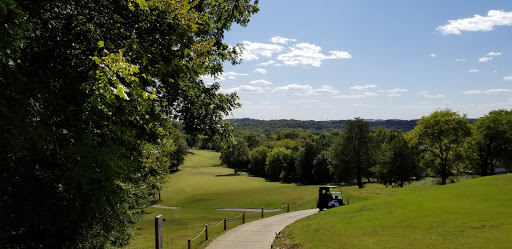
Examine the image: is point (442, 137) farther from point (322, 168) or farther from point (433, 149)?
point (322, 168)

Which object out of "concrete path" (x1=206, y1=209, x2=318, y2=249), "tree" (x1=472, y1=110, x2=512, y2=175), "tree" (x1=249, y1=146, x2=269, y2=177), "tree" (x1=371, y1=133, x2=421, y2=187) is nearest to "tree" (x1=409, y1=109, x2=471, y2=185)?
"tree" (x1=371, y1=133, x2=421, y2=187)

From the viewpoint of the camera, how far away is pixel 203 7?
393 inches

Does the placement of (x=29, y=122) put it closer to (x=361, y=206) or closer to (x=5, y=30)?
(x=5, y=30)

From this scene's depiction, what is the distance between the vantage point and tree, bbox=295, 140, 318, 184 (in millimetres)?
88188

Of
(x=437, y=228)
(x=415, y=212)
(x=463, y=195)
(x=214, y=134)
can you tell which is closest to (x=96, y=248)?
(x=214, y=134)

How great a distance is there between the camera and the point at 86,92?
4957mm

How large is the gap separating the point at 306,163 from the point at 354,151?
25.8 metres

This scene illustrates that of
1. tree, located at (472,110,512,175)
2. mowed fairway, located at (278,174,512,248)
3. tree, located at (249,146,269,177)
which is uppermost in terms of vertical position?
tree, located at (472,110,512,175)

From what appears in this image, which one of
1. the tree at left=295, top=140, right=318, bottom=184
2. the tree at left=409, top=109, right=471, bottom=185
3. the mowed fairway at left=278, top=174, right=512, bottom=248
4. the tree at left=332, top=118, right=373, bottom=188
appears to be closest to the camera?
the mowed fairway at left=278, top=174, right=512, bottom=248

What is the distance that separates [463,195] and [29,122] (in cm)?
2842

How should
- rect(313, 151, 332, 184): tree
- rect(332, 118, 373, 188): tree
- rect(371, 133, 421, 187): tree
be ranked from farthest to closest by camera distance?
rect(313, 151, 332, 184): tree < rect(332, 118, 373, 188): tree < rect(371, 133, 421, 187): tree

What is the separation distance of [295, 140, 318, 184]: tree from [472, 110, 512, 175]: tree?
1542 inches

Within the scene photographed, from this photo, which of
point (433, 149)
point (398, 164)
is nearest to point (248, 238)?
point (398, 164)

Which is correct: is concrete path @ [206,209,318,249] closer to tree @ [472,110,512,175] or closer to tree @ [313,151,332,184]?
tree @ [472,110,512,175]
